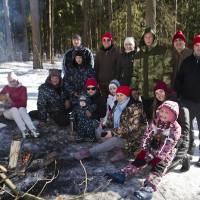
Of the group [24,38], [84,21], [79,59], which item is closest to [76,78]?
[79,59]

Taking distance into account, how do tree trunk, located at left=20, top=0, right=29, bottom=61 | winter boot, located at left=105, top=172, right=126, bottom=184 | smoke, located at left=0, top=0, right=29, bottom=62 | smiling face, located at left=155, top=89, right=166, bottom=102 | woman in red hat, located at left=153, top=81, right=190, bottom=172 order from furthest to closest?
smoke, located at left=0, top=0, right=29, bottom=62, tree trunk, located at left=20, top=0, right=29, bottom=61, smiling face, located at left=155, top=89, right=166, bottom=102, woman in red hat, located at left=153, top=81, right=190, bottom=172, winter boot, located at left=105, top=172, right=126, bottom=184

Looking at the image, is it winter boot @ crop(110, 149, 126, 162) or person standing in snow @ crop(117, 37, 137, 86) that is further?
person standing in snow @ crop(117, 37, 137, 86)

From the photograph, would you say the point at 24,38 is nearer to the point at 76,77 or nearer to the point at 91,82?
the point at 76,77

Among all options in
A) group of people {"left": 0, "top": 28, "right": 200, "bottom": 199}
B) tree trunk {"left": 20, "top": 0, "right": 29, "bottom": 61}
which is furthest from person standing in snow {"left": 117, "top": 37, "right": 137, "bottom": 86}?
tree trunk {"left": 20, "top": 0, "right": 29, "bottom": 61}

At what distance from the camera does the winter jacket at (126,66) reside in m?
7.50

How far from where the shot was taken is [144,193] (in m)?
5.22

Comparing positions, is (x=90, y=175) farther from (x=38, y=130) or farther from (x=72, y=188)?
(x=38, y=130)

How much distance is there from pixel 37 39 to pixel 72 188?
582 inches

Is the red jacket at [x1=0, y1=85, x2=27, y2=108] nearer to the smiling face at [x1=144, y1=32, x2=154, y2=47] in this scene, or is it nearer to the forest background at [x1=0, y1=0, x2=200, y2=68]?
the smiling face at [x1=144, y1=32, x2=154, y2=47]

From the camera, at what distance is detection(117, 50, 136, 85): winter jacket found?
7.50 m

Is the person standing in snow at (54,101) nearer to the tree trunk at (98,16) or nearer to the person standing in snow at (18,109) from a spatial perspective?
the person standing in snow at (18,109)

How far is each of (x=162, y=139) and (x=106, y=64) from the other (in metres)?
2.50

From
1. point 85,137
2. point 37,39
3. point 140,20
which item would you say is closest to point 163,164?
point 85,137

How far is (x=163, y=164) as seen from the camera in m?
5.63
